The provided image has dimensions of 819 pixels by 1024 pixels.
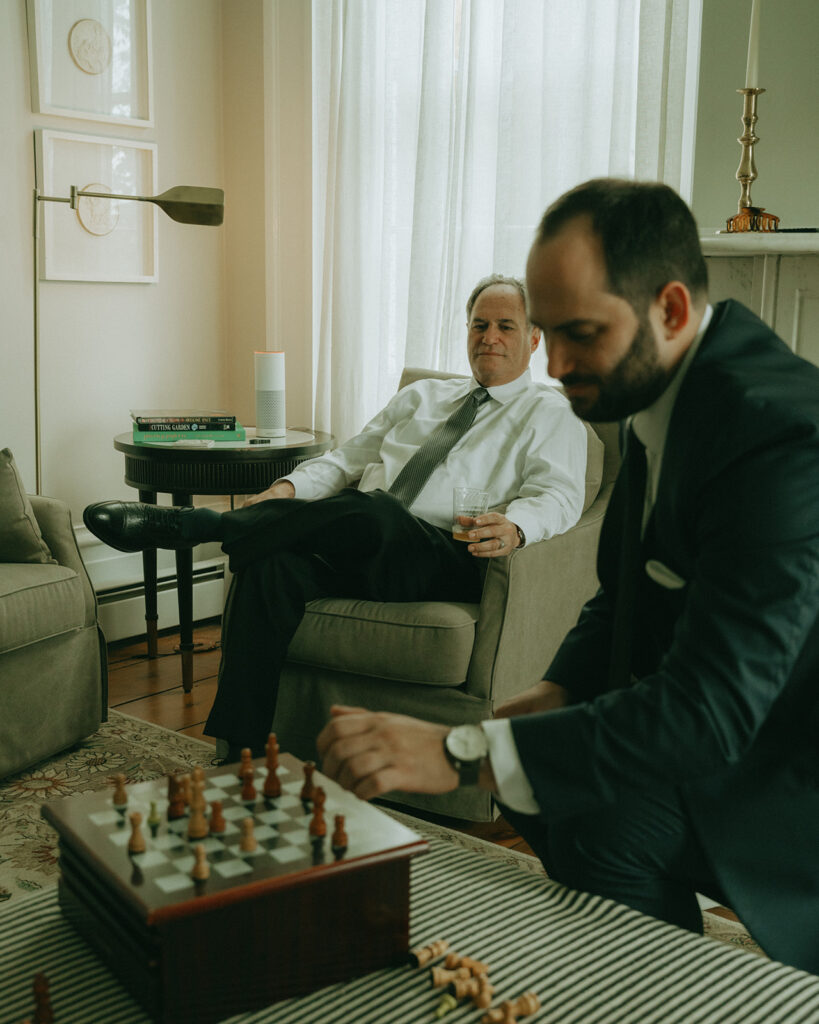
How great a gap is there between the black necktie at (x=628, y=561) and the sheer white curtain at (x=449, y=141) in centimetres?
174

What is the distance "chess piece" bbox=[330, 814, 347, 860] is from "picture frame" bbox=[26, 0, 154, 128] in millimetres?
2854

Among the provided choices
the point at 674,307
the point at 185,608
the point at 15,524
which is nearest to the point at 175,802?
the point at 674,307

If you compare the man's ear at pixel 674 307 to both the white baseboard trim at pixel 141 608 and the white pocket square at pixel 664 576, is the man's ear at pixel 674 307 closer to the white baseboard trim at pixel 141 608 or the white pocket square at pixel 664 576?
the white pocket square at pixel 664 576

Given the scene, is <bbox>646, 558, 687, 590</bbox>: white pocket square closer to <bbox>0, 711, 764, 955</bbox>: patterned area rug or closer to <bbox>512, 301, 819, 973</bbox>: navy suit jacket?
<bbox>512, 301, 819, 973</bbox>: navy suit jacket

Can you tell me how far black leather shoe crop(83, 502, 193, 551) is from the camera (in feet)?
7.67

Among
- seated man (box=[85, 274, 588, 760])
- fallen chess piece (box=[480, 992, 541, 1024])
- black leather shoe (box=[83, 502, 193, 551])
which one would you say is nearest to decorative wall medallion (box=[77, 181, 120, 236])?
seated man (box=[85, 274, 588, 760])

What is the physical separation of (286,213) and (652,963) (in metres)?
3.17

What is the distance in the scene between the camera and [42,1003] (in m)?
0.96

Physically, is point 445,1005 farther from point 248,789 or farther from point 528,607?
point 528,607

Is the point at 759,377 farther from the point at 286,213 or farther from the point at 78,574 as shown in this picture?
the point at 286,213

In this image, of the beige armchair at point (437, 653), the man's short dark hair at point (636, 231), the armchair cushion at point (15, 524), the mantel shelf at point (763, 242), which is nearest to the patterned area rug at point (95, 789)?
the beige armchair at point (437, 653)

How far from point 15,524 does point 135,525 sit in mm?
325

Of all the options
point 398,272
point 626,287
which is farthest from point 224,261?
point 626,287

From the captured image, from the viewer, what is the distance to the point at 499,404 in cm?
270
